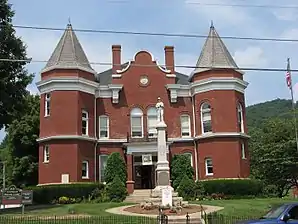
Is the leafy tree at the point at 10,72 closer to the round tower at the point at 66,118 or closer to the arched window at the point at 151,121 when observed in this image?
the round tower at the point at 66,118

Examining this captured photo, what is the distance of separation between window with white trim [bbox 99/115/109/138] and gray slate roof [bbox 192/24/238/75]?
29.3 ft

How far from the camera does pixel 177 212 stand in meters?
27.2

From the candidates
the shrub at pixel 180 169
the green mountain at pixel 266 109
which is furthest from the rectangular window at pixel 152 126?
the green mountain at pixel 266 109

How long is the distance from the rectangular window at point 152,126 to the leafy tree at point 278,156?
13.1m

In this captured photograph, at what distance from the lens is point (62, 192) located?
3738 cm

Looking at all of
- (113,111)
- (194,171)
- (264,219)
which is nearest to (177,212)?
(264,219)

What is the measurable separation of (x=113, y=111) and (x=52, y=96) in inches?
230

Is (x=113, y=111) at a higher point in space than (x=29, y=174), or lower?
higher

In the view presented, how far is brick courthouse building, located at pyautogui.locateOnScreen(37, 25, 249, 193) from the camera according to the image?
4003 cm

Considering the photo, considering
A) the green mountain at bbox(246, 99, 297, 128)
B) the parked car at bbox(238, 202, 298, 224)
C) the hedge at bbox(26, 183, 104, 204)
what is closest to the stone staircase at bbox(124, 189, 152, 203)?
the hedge at bbox(26, 183, 104, 204)

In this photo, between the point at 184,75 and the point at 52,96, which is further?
the point at 184,75

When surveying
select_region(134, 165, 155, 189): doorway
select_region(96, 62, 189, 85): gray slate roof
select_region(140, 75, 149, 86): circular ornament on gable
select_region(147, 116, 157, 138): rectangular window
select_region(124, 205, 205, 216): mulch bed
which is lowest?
select_region(124, 205, 205, 216): mulch bed

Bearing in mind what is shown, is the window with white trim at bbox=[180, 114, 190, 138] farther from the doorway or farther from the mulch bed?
the mulch bed

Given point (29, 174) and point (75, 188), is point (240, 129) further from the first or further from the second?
point (29, 174)
